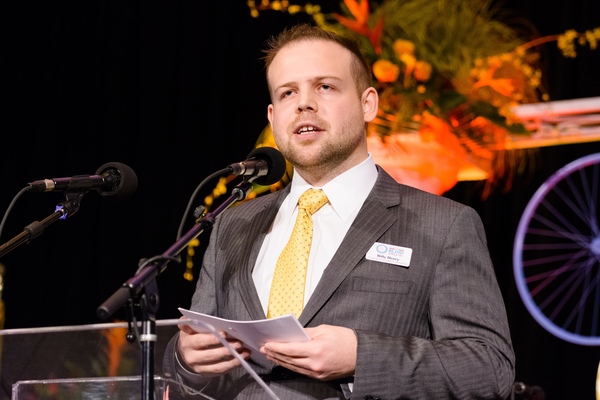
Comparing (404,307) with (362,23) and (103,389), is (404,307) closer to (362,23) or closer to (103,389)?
(103,389)

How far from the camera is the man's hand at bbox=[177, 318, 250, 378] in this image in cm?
161

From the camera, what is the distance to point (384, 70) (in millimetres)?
3162

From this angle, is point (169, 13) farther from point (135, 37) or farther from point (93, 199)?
point (93, 199)

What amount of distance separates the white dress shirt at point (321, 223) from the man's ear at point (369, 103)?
13 cm

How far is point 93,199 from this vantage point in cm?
415

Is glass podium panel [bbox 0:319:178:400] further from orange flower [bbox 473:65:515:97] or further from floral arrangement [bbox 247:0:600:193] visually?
orange flower [bbox 473:65:515:97]

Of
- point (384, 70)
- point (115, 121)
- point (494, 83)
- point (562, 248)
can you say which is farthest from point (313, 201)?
point (115, 121)

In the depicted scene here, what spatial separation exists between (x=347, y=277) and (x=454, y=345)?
268 mm

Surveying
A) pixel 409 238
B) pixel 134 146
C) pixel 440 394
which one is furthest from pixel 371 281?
pixel 134 146

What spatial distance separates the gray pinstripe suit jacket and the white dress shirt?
0.03m

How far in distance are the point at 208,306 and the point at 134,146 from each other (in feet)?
7.21

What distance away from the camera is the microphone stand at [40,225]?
171cm

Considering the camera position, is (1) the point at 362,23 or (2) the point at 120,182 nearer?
(2) the point at 120,182

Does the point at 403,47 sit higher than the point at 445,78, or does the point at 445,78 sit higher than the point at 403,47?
the point at 403,47
